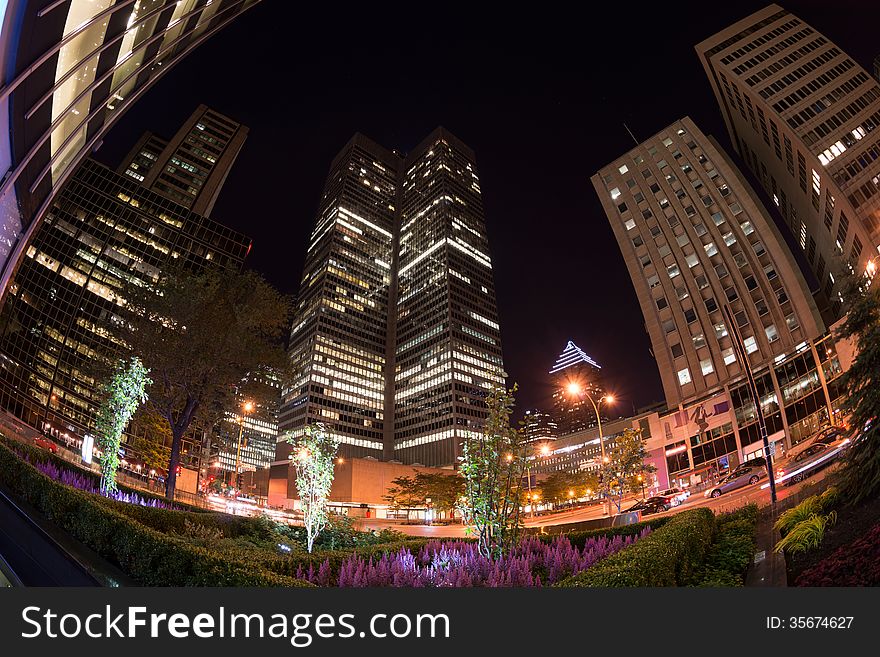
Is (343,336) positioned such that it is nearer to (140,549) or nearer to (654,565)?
(140,549)

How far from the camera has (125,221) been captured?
9544 centimetres

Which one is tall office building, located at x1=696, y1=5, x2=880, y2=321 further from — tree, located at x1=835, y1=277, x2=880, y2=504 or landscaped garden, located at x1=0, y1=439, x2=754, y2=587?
landscaped garden, located at x1=0, y1=439, x2=754, y2=587

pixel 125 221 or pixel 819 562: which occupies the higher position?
pixel 125 221

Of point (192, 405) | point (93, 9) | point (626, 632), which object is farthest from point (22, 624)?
point (192, 405)

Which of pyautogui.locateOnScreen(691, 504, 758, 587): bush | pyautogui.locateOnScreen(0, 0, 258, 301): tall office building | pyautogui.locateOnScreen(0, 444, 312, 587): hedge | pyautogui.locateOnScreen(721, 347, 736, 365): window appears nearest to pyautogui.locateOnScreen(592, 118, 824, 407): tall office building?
pyautogui.locateOnScreen(721, 347, 736, 365): window

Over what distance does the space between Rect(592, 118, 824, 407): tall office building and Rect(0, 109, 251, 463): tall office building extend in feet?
259

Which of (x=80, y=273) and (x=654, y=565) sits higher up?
(x=80, y=273)

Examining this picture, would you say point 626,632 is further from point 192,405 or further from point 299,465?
point 192,405

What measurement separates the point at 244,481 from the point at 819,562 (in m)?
133

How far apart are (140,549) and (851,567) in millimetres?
12357

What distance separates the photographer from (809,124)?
6512 cm

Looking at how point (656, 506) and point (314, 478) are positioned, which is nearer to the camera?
point (314, 478)

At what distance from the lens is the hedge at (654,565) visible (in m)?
6.64

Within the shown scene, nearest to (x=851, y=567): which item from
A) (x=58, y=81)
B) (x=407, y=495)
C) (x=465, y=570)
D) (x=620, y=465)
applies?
(x=465, y=570)
